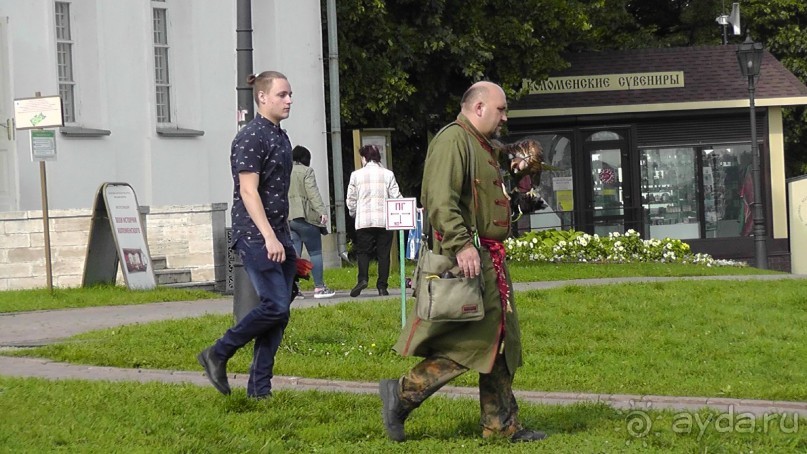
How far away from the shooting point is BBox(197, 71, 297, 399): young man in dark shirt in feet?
27.5

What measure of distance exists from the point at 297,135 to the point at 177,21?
357 centimetres

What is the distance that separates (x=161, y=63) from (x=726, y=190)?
58.7 ft

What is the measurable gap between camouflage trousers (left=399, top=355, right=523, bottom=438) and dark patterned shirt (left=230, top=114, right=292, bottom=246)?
4.57 ft

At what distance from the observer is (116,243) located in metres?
18.8

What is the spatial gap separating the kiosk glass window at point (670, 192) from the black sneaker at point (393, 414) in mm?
29113

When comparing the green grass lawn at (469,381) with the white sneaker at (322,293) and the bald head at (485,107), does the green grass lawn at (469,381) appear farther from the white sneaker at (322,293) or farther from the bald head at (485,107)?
the white sneaker at (322,293)

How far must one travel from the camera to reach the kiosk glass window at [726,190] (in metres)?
36.2

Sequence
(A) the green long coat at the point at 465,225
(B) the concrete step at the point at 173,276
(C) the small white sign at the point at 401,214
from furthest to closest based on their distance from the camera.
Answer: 1. (B) the concrete step at the point at 173,276
2. (C) the small white sign at the point at 401,214
3. (A) the green long coat at the point at 465,225

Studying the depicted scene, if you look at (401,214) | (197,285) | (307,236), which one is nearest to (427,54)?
(197,285)

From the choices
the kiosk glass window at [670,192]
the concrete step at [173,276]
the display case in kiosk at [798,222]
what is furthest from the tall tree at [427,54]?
the concrete step at [173,276]

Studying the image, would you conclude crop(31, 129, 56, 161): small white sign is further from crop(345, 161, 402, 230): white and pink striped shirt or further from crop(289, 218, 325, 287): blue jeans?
crop(345, 161, 402, 230): white and pink striped shirt

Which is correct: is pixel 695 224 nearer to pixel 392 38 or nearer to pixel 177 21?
pixel 392 38

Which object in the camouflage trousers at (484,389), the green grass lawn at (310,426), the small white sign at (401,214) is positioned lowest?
the green grass lawn at (310,426)

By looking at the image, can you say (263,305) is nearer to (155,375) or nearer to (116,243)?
(155,375)
